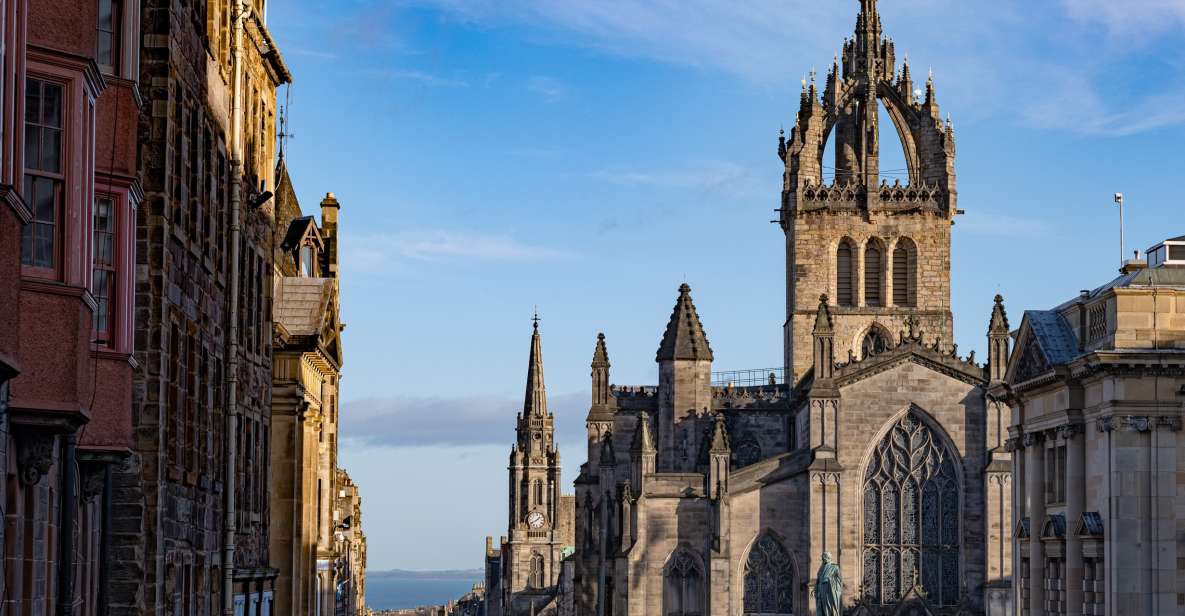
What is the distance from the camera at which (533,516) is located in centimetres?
14250

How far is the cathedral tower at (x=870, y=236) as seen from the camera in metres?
91.0

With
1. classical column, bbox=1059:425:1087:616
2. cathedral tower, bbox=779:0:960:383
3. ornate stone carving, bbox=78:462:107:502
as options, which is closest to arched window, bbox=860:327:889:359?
cathedral tower, bbox=779:0:960:383

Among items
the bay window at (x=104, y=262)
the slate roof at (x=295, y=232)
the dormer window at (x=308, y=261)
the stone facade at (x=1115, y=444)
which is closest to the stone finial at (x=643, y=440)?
the stone facade at (x=1115, y=444)

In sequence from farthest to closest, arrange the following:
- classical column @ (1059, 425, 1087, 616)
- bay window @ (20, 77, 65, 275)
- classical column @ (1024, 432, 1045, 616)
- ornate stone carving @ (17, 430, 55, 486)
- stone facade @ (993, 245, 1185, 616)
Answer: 1. classical column @ (1024, 432, 1045, 616)
2. classical column @ (1059, 425, 1087, 616)
3. stone facade @ (993, 245, 1185, 616)
4. bay window @ (20, 77, 65, 275)
5. ornate stone carving @ (17, 430, 55, 486)

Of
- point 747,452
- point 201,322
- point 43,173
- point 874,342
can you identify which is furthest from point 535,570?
point 43,173

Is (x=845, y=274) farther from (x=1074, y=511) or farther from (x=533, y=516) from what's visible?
(x=533, y=516)

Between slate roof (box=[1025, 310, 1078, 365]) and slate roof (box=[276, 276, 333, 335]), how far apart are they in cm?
1896

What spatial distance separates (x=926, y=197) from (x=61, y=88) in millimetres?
78990

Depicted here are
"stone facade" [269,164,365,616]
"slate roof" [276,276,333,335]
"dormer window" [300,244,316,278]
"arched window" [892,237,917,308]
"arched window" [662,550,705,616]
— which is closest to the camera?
"stone facade" [269,164,365,616]

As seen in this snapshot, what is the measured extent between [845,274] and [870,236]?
2.02m

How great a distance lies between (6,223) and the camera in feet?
41.7

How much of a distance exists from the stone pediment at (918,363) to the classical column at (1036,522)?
2818cm

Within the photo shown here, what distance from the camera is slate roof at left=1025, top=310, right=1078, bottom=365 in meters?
48.5

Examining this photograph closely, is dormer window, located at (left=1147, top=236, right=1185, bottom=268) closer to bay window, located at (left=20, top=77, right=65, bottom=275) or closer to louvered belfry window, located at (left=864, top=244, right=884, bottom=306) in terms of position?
bay window, located at (left=20, top=77, right=65, bottom=275)
